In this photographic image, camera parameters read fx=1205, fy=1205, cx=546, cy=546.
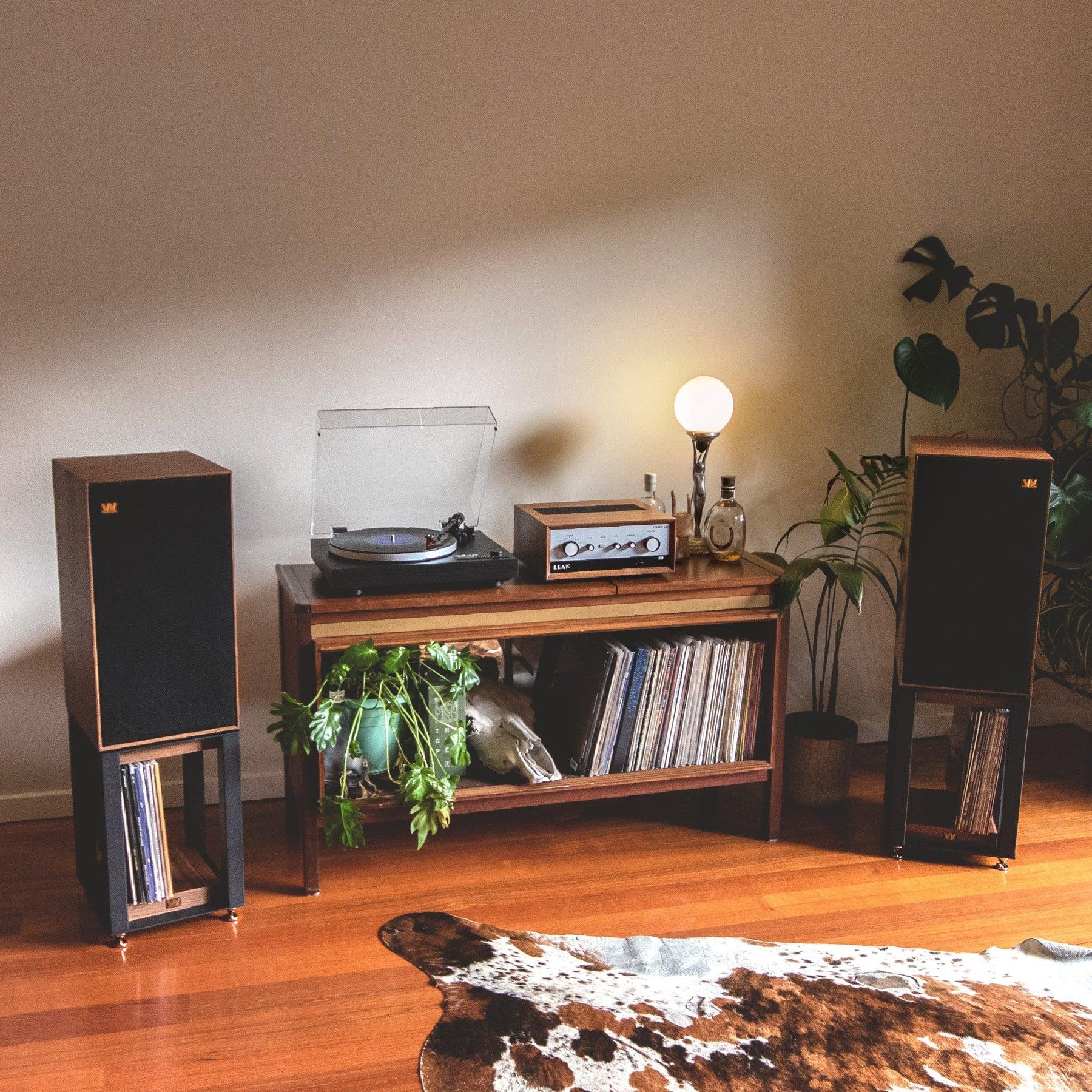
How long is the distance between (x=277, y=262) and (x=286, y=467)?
475 mm

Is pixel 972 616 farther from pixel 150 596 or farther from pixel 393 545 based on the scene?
pixel 150 596

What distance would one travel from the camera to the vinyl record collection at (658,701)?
2699mm

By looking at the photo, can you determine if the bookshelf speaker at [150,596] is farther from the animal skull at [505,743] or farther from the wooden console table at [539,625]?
the animal skull at [505,743]

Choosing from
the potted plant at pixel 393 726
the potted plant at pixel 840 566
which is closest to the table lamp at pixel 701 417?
the potted plant at pixel 840 566

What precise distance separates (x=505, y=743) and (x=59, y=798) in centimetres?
110

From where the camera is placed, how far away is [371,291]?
9.31ft

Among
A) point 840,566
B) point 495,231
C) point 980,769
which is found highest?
point 495,231

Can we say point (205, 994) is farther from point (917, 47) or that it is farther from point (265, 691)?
point (917, 47)

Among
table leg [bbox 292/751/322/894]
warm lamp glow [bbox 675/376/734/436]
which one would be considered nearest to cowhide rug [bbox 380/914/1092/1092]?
table leg [bbox 292/751/322/894]

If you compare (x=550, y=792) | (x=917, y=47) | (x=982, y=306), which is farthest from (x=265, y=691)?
(x=917, y=47)

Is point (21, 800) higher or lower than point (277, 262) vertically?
lower

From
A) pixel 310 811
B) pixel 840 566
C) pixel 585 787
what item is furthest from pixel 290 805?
pixel 840 566

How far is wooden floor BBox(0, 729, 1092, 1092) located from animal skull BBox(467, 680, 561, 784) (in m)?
0.22

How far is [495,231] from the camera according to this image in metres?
2.89
